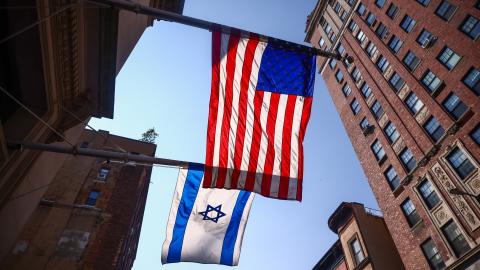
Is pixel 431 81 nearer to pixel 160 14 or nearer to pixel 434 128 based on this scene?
pixel 434 128

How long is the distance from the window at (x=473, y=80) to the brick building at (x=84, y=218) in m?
27.2

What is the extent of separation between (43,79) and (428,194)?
24.4m

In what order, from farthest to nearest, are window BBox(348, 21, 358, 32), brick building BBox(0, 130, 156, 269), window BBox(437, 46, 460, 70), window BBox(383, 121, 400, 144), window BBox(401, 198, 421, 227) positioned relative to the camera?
window BBox(348, 21, 358, 32), window BBox(383, 121, 400, 144), window BBox(437, 46, 460, 70), window BBox(401, 198, 421, 227), brick building BBox(0, 130, 156, 269)

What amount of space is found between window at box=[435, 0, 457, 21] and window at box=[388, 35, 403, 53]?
449 cm

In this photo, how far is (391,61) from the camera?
31.0m

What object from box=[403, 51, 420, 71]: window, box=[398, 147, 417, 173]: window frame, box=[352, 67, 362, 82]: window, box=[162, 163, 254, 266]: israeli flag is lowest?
box=[162, 163, 254, 266]: israeli flag

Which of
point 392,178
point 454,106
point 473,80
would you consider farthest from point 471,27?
point 392,178

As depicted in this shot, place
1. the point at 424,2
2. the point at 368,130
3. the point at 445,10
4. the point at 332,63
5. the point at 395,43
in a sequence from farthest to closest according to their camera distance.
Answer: the point at 332,63
the point at 395,43
the point at 368,130
the point at 424,2
the point at 445,10

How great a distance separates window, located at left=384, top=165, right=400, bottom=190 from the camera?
86.3 ft

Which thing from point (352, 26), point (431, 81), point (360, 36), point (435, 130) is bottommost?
point (435, 130)

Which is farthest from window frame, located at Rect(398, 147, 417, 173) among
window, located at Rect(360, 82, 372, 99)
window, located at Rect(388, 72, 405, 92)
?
window, located at Rect(360, 82, 372, 99)

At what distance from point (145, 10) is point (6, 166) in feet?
15.8

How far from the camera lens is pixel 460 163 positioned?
68.0 feet

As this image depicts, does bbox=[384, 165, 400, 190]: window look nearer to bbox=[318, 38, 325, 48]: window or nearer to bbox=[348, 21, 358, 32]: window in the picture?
bbox=[348, 21, 358, 32]: window
